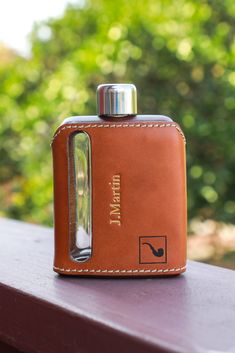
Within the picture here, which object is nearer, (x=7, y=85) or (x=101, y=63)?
(x=101, y=63)

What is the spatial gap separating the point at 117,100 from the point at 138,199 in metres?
0.12

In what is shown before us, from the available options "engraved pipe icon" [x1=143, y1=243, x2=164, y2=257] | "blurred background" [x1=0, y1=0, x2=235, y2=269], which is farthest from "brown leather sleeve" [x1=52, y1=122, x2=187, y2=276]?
"blurred background" [x1=0, y1=0, x2=235, y2=269]

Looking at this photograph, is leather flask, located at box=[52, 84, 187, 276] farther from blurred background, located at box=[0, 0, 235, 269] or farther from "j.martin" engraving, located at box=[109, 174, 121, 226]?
blurred background, located at box=[0, 0, 235, 269]

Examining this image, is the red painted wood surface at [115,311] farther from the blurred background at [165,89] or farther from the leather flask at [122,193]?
the blurred background at [165,89]

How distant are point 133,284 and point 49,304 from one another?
119 mm

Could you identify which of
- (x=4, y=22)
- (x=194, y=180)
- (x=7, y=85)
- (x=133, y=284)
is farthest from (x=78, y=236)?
(x=4, y=22)

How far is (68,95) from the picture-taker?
333 cm

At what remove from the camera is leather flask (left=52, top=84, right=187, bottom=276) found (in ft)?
2.57

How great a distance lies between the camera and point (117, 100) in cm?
80

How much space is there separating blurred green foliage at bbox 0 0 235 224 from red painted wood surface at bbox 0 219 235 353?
2.45m

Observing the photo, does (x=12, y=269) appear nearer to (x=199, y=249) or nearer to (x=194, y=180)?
(x=194, y=180)

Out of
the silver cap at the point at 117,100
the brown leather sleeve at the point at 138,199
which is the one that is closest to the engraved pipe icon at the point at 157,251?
the brown leather sleeve at the point at 138,199

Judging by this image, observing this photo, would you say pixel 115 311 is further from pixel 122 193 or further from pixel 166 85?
pixel 166 85

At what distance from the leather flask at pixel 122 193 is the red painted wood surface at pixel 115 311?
0.02 m
